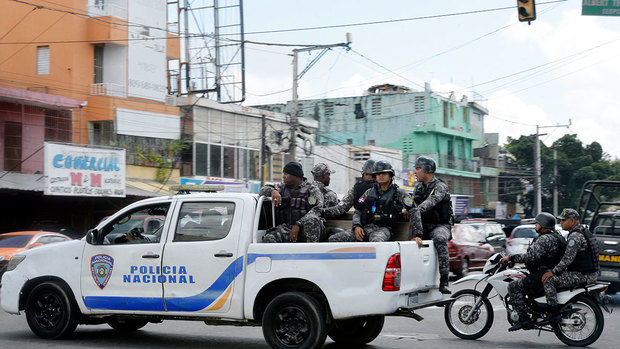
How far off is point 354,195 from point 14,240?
1181cm

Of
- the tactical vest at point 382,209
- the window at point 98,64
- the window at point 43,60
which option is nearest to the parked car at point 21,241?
the tactical vest at point 382,209

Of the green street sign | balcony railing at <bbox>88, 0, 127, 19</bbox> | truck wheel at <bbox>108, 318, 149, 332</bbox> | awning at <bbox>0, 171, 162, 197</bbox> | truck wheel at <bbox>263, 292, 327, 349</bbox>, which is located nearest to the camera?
truck wheel at <bbox>263, 292, 327, 349</bbox>

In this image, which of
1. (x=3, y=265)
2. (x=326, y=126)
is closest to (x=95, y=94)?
(x=3, y=265)

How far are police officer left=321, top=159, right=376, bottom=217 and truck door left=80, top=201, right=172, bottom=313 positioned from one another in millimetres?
1927

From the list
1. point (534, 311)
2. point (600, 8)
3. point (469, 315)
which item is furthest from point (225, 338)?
point (600, 8)

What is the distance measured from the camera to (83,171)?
26375 mm

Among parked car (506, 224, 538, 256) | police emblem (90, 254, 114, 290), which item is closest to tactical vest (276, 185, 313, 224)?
police emblem (90, 254, 114, 290)

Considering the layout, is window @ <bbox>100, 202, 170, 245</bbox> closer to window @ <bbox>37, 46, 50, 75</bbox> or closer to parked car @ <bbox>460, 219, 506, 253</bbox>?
parked car @ <bbox>460, 219, 506, 253</bbox>

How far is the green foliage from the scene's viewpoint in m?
63.3

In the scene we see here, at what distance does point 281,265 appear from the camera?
7.90 m

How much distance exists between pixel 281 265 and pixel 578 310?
13.1 feet

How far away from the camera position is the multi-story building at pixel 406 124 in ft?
183

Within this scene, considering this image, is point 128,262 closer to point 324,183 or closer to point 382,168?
point 324,183

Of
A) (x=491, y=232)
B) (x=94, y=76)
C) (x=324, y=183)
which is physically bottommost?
(x=491, y=232)
